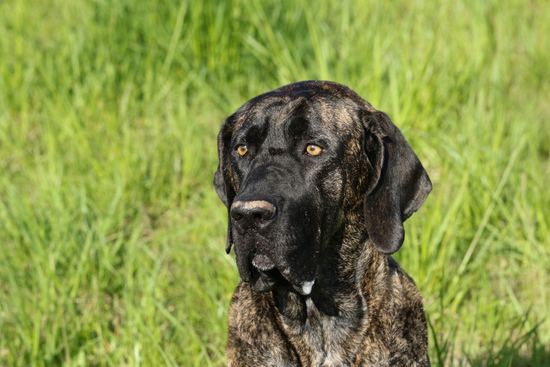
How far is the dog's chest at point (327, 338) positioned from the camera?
2910mm

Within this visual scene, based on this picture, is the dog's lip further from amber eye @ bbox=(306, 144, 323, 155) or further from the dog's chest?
amber eye @ bbox=(306, 144, 323, 155)

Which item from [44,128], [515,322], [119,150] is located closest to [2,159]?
[44,128]

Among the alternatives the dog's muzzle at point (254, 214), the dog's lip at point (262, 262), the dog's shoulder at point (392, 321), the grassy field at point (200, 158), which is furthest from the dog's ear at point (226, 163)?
the grassy field at point (200, 158)

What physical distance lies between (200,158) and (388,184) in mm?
3033

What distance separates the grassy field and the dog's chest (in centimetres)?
68

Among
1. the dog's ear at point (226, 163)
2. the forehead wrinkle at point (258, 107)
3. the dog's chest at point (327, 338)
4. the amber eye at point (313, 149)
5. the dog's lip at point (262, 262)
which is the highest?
the forehead wrinkle at point (258, 107)

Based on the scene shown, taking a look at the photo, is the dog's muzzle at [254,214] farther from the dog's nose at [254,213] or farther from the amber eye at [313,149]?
the amber eye at [313,149]

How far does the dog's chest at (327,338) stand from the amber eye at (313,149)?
30.2 inches

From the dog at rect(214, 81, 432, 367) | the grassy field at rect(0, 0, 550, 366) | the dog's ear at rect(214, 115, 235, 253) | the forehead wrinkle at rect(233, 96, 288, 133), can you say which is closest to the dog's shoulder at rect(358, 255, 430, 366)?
the dog at rect(214, 81, 432, 367)

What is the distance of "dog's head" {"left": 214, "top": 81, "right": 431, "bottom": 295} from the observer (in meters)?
2.63

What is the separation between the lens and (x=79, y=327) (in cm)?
397

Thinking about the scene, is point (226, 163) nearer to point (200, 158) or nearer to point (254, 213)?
point (254, 213)

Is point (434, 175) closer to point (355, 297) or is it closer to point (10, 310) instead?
point (355, 297)

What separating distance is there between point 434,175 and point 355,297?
9.11ft
